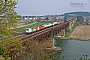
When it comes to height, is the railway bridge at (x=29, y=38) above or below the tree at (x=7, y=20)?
below

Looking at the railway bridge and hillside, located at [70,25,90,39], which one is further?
hillside, located at [70,25,90,39]

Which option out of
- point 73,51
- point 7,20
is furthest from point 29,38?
point 7,20

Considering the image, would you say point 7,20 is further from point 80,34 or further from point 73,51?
point 80,34

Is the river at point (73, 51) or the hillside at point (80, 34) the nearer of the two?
the river at point (73, 51)

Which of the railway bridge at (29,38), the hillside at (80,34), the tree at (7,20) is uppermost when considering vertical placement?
the tree at (7,20)

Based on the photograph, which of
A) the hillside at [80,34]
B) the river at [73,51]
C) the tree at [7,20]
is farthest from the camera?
the hillside at [80,34]

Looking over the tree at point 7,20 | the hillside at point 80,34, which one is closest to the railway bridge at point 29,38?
the tree at point 7,20

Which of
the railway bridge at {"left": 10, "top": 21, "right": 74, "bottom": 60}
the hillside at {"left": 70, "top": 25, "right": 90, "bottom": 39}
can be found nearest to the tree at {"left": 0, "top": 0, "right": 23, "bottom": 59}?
the railway bridge at {"left": 10, "top": 21, "right": 74, "bottom": 60}

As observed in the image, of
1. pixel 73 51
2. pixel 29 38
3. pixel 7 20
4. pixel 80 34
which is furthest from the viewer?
pixel 80 34

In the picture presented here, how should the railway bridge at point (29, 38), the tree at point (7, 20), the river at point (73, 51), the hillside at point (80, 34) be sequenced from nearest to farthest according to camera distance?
the tree at point (7, 20) → the railway bridge at point (29, 38) → the river at point (73, 51) → the hillside at point (80, 34)

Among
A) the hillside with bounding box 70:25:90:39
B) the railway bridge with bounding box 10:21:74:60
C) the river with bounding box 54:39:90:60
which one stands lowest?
the hillside with bounding box 70:25:90:39

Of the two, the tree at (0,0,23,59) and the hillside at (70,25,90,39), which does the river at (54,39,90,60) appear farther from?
the tree at (0,0,23,59)

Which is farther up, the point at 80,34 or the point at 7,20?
the point at 7,20

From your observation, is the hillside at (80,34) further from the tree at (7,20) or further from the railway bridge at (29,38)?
the tree at (7,20)
